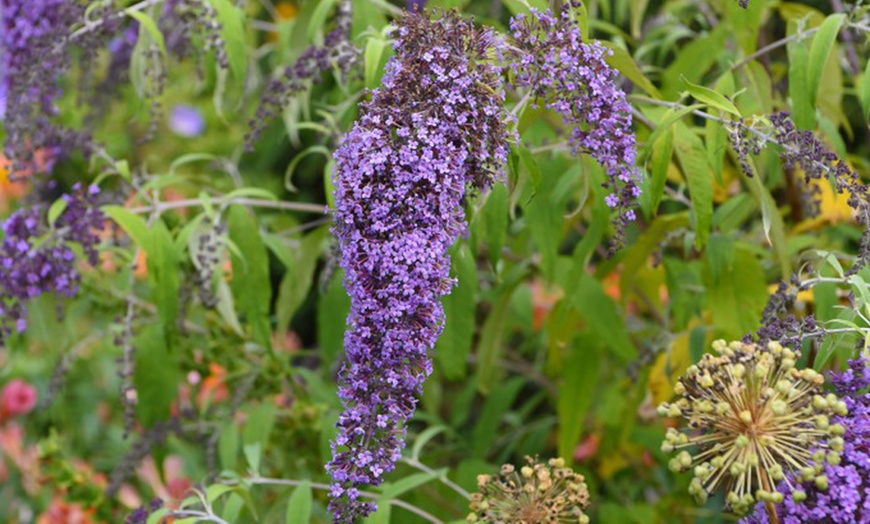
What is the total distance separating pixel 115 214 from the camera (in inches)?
86.2

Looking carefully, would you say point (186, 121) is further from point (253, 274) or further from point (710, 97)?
point (710, 97)

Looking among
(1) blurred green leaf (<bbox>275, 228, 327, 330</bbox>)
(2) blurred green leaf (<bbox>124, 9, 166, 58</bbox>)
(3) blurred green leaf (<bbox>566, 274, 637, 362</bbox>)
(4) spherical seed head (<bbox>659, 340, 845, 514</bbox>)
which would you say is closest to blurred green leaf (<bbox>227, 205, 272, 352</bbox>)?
(1) blurred green leaf (<bbox>275, 228, 327, 330</bbox>)

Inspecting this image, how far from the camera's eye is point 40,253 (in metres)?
2.27

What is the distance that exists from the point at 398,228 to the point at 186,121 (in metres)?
4.45

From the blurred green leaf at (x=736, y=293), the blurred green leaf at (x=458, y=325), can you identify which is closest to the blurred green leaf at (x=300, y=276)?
Result: the blurred green leaf at (x=458, y=325)

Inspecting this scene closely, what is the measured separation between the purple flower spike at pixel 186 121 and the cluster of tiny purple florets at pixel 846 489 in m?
4.38

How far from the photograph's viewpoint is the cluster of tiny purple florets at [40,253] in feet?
7.21

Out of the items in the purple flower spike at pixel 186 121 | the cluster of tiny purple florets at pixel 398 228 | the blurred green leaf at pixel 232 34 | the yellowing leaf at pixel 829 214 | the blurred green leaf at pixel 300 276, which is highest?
the purple flower spike at pixel 186 121

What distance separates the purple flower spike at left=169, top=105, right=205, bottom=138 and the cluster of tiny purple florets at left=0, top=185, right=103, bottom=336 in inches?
128

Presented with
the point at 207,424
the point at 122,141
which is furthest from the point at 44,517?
→ the point at 122,141

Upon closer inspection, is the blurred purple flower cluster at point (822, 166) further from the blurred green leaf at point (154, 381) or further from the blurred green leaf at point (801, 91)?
the blurred green leaf at point (154, 381)

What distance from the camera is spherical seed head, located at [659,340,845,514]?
57.7 inches

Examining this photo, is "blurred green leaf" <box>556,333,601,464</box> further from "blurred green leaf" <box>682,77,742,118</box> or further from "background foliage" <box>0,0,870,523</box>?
"blurred green leaf" <box>682,77,742,118</box>

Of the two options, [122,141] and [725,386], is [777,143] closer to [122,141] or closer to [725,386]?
[725,386]
